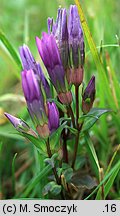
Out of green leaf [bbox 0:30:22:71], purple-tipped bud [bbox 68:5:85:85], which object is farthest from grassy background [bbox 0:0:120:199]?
purple-tipped bud [bbox 68:5:85:85]

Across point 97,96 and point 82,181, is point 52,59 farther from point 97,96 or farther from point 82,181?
point 97,96

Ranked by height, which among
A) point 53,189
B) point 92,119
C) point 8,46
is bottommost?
point 53,189

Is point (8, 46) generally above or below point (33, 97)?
above

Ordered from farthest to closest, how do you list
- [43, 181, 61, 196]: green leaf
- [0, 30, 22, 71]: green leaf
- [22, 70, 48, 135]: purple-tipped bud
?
[0, 30, 22, 71]: green leaf, [43, 181, 61, 196]: green leaf, [22, 70, 48, 135]: purple-tipped bud

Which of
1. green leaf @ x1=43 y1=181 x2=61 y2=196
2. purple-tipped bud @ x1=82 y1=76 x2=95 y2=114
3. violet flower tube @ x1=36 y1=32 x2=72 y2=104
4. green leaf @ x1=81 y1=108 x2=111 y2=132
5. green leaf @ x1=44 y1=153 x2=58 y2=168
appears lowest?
green leaf @ x1=43 y1=181 x2=61 y2=196

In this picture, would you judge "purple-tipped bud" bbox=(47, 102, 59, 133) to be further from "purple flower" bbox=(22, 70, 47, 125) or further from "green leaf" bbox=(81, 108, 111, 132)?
"green leaf" bbox=(81, 108, 111, 132)

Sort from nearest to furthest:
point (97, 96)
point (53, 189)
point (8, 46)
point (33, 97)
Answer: point (33, 97)
point (53, 189)
point (8, 46)
point (97, 96)

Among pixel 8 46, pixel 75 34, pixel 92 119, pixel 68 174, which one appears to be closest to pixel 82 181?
pixel 68 174
